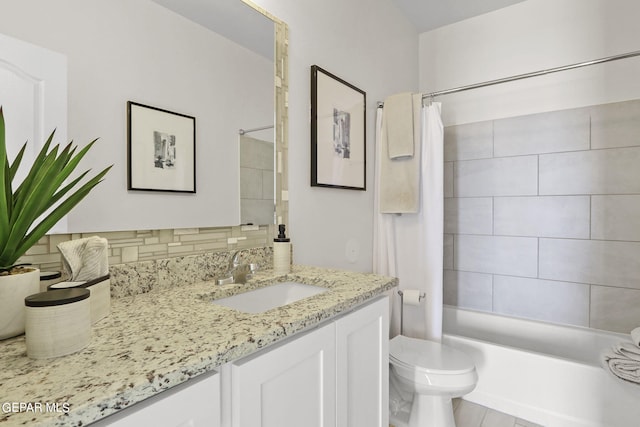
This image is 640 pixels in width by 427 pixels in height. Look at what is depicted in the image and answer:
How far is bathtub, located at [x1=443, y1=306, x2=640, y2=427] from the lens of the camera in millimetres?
1661

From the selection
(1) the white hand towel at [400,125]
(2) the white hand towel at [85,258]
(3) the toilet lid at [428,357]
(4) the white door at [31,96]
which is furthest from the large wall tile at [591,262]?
(4) the white door at [31,96]

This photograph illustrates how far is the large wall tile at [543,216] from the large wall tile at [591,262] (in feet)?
0.24

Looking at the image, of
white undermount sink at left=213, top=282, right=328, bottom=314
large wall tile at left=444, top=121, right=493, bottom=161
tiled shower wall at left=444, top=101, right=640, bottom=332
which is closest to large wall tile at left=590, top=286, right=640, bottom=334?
tiled shower wall at left=444, top=101, right=640, bottom=332

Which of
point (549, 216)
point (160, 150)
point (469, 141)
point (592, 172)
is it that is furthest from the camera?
point (469, 141)

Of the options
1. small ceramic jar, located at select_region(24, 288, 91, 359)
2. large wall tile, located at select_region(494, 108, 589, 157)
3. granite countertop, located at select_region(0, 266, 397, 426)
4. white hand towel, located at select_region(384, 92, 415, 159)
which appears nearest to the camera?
granite countertop, located at select_region(0, 266, 397, 426)

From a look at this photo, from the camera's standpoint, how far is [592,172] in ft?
7.20

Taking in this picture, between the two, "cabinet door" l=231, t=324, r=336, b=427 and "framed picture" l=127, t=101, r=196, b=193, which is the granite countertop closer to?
"cabinet door" l=231, t=324, r=336, b=427

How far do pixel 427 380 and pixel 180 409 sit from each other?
4.43 feet

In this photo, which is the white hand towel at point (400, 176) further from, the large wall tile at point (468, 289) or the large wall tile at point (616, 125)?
the large wall tile at point (616, 125)

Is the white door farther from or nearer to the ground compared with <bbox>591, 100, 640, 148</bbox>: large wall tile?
nearer to the ground

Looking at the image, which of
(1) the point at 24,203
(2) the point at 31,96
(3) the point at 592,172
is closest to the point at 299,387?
(1) the point at 24,203

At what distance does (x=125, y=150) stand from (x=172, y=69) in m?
0.32

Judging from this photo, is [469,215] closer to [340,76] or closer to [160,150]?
[340,76]

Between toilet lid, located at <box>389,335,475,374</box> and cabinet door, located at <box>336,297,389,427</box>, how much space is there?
46 cm
